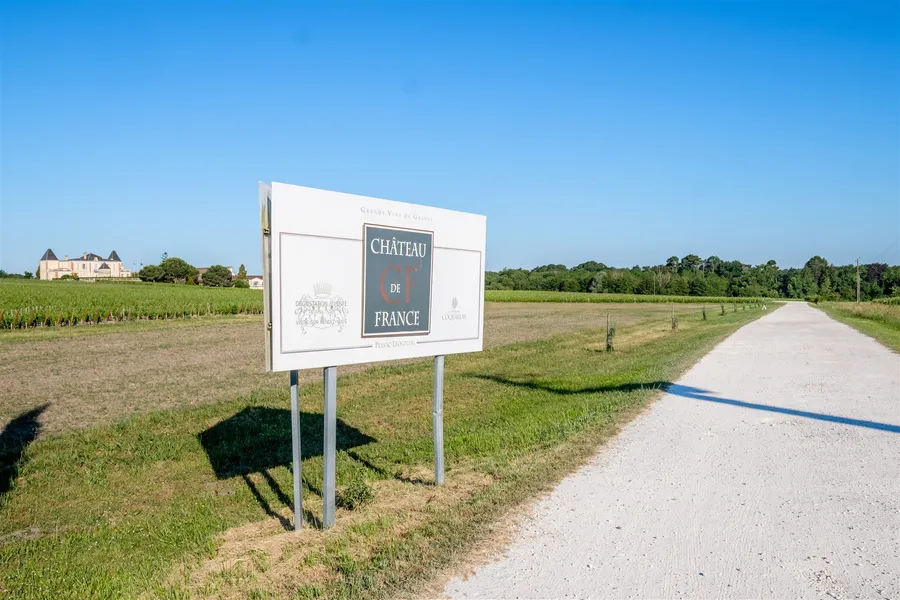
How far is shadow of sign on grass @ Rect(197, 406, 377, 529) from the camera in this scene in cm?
614


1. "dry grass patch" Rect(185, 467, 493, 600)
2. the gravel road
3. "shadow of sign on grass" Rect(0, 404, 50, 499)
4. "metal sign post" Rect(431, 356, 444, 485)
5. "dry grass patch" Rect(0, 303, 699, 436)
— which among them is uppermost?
"metal sign post" Rect(431, 356, 444, 485)

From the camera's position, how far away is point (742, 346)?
1758cm

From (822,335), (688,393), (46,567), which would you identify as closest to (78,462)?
(46,567)

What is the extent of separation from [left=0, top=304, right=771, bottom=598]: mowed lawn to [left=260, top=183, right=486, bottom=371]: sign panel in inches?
50.0

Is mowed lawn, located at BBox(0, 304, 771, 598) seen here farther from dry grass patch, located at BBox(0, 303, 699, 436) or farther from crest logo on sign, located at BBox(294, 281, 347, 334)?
crest logo on sign, located at BBox(294, 281, 347, 334)

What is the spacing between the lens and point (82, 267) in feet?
515

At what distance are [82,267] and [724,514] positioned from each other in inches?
7118

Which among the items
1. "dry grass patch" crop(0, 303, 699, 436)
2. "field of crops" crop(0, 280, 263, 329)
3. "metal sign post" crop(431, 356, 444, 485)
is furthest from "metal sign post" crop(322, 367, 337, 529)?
"field of crops" crop(0, 280, 263, 329)

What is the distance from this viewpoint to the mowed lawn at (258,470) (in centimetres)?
385

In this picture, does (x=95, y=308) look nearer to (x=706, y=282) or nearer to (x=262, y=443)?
(x=262, y=443)

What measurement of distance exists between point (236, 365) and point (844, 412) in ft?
42.2

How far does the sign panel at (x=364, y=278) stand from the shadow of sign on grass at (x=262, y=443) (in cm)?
172

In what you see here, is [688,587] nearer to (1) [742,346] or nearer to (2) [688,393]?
(2) [688,393]

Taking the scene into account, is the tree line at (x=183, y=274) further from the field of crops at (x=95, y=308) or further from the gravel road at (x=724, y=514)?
the gravel road at (x=724, y=514)
